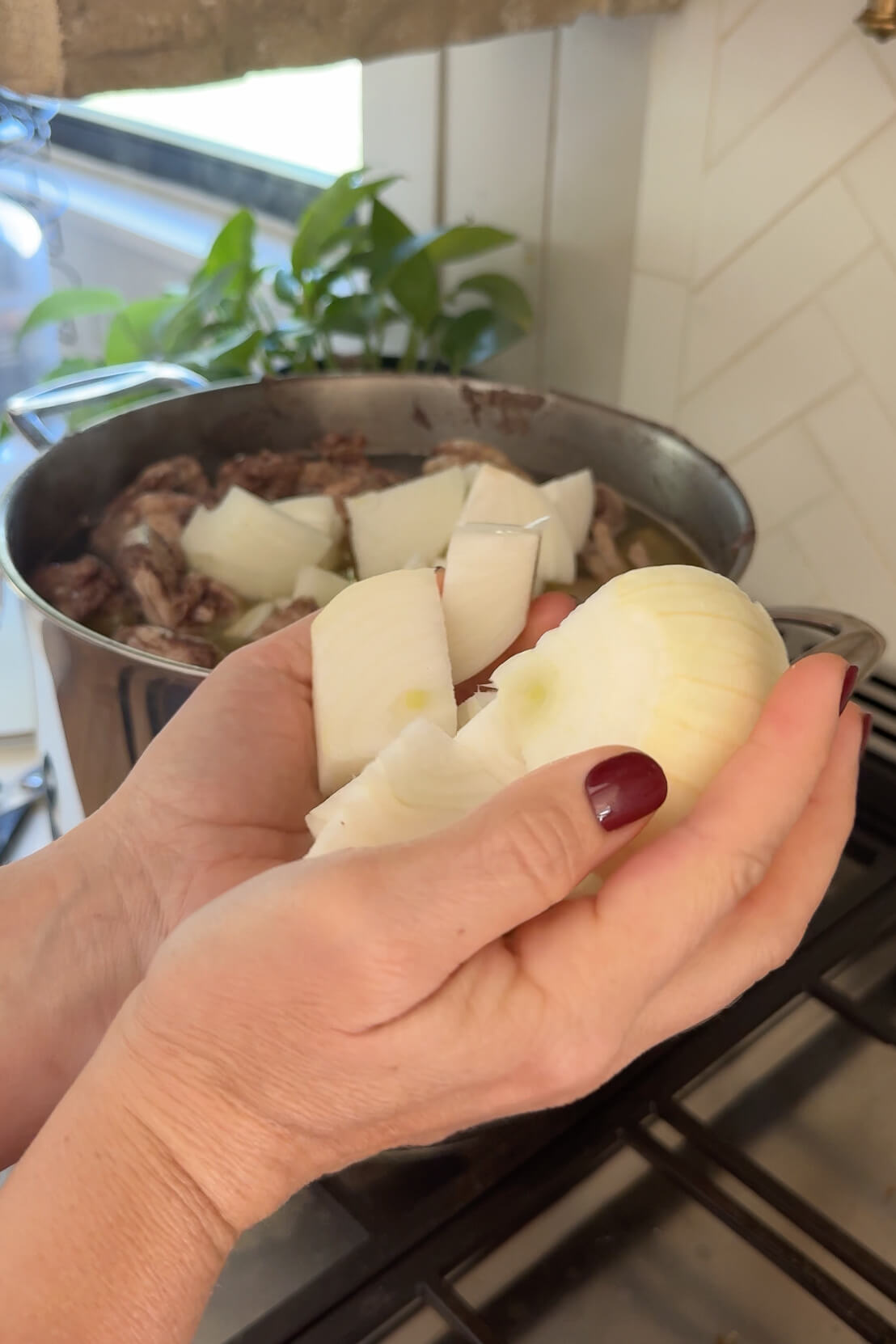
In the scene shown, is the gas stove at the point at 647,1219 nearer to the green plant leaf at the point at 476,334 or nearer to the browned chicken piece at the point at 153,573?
the browned chicken piece at the point at 153,573

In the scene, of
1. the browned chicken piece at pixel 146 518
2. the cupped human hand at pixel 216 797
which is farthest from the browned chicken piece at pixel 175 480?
the cupped human hand at pixel 216 797

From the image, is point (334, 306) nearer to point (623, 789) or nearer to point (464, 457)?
point (464, 457)

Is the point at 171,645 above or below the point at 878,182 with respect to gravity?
below

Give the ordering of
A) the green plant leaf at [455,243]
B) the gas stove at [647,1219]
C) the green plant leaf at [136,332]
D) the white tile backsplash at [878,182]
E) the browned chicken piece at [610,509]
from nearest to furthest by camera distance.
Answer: the gas stove at [647,1219] < the white tile backsplash at [878,182] < the browned chicken piece at [610,509] < the green plant leaf at [455,243] < the green plant leaf at [136,332]

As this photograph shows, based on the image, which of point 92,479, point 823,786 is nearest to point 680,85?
point 92,479

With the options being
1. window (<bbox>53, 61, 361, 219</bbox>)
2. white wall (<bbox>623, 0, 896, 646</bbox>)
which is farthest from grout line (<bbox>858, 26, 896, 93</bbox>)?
window (<bbox>53, 61, 361, 219</bbox>)

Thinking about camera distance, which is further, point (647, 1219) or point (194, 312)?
point (194, 312)

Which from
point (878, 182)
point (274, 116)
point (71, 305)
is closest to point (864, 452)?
point (878, 182)
